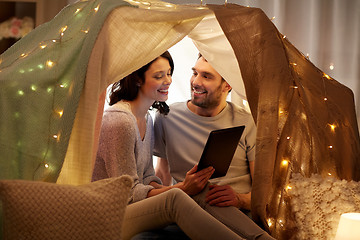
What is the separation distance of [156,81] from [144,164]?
1.29 feet

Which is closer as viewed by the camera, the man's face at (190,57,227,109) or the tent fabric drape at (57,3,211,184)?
the tent fabric drape at (57,3,211,184)

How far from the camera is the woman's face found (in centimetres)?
237

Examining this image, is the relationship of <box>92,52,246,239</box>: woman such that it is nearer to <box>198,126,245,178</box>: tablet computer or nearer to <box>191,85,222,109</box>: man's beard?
<box>198,126,245,178</box>: tablet computer

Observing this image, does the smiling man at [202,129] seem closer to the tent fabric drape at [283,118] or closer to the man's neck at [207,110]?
the man's neck at [207,110]

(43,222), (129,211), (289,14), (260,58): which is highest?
(289,14)

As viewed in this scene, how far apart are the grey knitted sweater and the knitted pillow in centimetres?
53

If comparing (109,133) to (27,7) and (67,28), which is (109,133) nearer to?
(67,28)

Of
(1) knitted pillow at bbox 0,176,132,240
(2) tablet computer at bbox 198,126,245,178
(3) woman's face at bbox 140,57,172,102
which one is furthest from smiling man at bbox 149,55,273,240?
(1) knitted pillow at bbox 0,176,132,240

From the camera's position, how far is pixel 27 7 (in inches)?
124

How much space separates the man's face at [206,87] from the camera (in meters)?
2.60

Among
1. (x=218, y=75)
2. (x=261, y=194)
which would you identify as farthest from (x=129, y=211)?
(x=218, y=75)

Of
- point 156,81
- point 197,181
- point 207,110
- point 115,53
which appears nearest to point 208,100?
point 207,110

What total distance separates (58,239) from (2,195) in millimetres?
207

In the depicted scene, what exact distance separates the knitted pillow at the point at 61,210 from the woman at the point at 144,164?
0.36m
